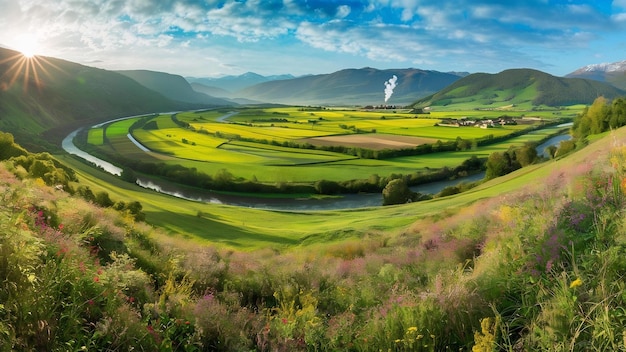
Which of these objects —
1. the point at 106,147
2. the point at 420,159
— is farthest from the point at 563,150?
the point at 106,147

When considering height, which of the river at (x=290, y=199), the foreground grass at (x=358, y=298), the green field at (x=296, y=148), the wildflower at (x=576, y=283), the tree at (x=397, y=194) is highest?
the wildflower at (x=576, y=283)

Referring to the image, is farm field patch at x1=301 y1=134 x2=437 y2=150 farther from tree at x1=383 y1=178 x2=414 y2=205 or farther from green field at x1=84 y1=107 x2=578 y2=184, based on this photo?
tree at x1=383 y1=178 x2=414 y2=205

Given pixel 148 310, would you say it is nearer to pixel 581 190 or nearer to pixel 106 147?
pixel 581 190

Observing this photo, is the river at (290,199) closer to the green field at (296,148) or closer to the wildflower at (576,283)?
Answer: the green field at (296,148)

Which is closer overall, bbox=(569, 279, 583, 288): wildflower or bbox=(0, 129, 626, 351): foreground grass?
bbox=(0, 129, 626, 351): foreground grass

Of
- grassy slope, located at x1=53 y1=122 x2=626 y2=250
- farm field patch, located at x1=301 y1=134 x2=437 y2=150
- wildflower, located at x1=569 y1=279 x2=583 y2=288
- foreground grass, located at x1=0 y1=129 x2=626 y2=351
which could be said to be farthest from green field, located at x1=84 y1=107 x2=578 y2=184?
wildflower, located at x1=569 y1=279 x2=583 y2=288

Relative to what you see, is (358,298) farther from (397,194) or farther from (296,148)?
(296,148)

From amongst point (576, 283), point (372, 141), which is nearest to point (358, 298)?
point (576, 283)

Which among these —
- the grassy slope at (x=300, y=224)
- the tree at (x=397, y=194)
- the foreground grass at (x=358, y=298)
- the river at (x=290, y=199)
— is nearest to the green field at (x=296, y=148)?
the river at (x=290, y=199)

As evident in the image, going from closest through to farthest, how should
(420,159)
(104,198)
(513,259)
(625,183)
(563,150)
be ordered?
(513,259) → (625,183) → (104,198) → (563,150) → (420,159)

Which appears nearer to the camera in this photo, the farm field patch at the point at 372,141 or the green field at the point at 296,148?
the green field at the point at 296,148

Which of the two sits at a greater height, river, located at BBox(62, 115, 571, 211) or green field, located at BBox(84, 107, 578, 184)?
green field, located at BBox(84, 107, 578, 184)
